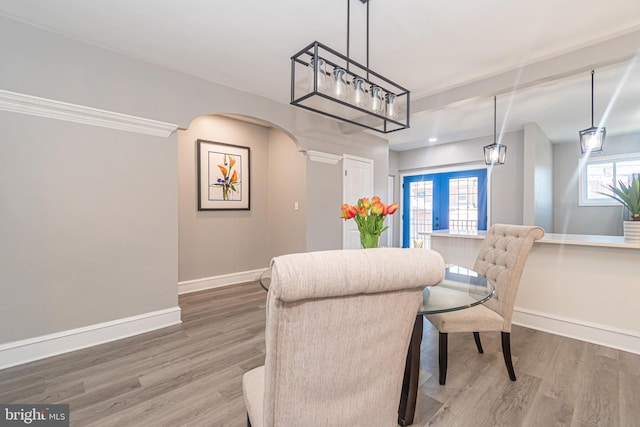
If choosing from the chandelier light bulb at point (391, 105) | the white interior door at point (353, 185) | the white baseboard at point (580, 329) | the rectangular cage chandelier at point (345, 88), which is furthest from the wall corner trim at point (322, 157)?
the white baseboard at point (580, 329)

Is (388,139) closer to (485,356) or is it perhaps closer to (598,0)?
(598,0)

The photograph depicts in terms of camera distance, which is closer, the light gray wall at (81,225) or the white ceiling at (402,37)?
the white ceiling at (402,37)

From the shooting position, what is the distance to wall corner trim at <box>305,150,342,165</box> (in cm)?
399

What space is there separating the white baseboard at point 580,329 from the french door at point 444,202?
91.2 inches

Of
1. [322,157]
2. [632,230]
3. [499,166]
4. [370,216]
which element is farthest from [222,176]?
[499,166]

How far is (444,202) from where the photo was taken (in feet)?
19.2

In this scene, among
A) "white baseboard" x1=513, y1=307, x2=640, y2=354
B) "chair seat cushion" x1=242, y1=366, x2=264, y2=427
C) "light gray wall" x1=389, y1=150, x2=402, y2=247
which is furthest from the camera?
"light gray wall" x1=389, y1=150, x2=402, y2=247

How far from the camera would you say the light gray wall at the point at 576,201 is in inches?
190

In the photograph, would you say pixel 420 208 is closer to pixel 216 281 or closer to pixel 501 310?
pixel 216 281

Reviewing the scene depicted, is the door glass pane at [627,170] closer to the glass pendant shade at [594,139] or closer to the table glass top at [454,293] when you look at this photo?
the glass pendant shade at [594,139]

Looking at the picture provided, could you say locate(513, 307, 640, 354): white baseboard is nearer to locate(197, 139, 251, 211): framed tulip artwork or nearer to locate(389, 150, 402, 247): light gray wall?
locate(389, 150, 402, 247): light gray wall

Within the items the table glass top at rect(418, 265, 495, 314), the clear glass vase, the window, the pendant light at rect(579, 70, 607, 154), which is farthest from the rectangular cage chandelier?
the window

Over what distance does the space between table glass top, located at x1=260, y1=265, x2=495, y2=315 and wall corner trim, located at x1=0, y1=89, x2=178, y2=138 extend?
1953mm

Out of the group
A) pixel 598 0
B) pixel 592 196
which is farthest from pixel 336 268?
pixel 592 196
